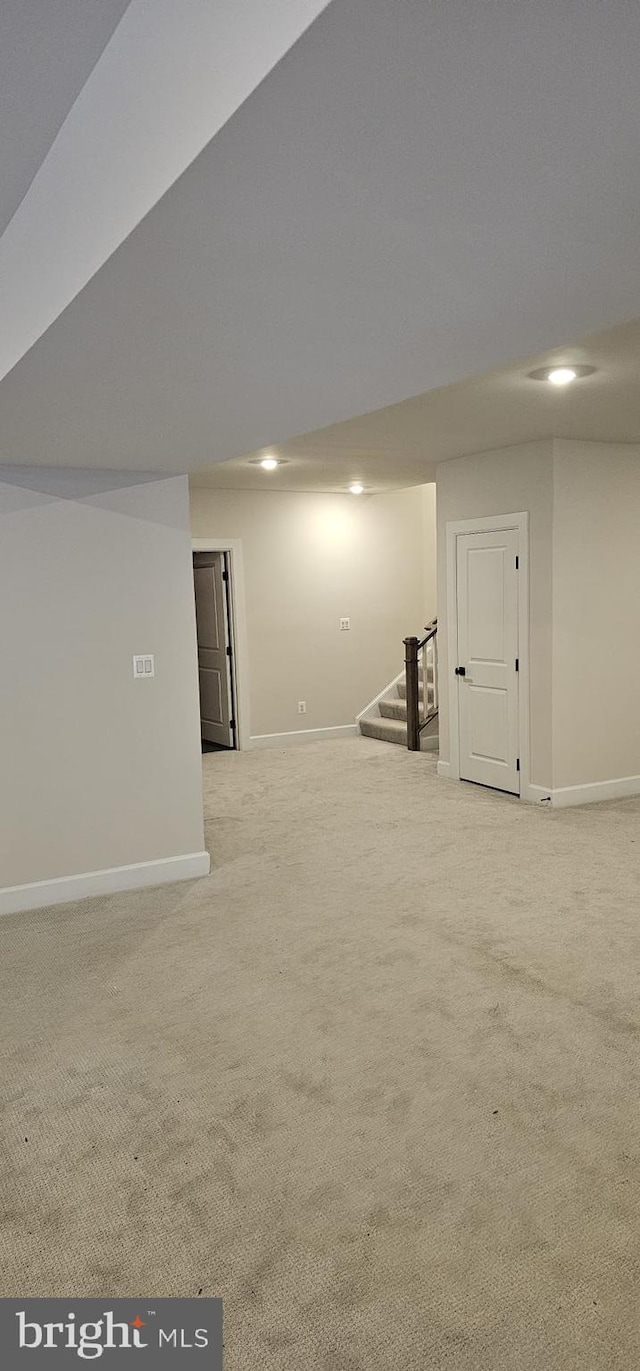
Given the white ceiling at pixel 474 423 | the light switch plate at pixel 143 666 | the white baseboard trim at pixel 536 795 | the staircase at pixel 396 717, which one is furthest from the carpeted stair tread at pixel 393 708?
the light switch plate at pixel 143 666

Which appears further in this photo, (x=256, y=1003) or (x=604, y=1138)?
(x=256, y=1003)

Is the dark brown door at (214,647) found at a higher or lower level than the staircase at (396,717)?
higher

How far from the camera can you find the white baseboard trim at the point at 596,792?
20.2ft

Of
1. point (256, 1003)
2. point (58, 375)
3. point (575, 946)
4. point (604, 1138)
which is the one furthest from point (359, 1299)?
point (58, 375)

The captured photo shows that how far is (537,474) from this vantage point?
234 inches

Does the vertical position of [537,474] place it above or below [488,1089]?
above

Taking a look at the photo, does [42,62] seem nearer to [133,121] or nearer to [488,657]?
[133,121]

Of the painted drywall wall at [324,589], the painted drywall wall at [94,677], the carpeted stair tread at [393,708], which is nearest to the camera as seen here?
the painted drywall wall at [94,677]

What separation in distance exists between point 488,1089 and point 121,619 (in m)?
2.92

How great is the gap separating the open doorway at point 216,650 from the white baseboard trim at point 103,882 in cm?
370

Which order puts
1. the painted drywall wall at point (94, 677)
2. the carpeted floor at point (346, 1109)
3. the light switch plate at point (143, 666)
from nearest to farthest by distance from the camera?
the carpeted floor at point (346, 1109), the painted drywall wall at point (94, 677), the light switch plate at point (143, 666)

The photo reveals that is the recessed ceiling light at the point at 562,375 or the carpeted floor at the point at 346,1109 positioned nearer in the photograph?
the carpeted floor at the point at 346,1109

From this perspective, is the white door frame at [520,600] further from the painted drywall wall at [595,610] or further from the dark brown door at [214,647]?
the dark brown door at [214,647]

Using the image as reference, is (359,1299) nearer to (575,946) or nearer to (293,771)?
(575,946)
